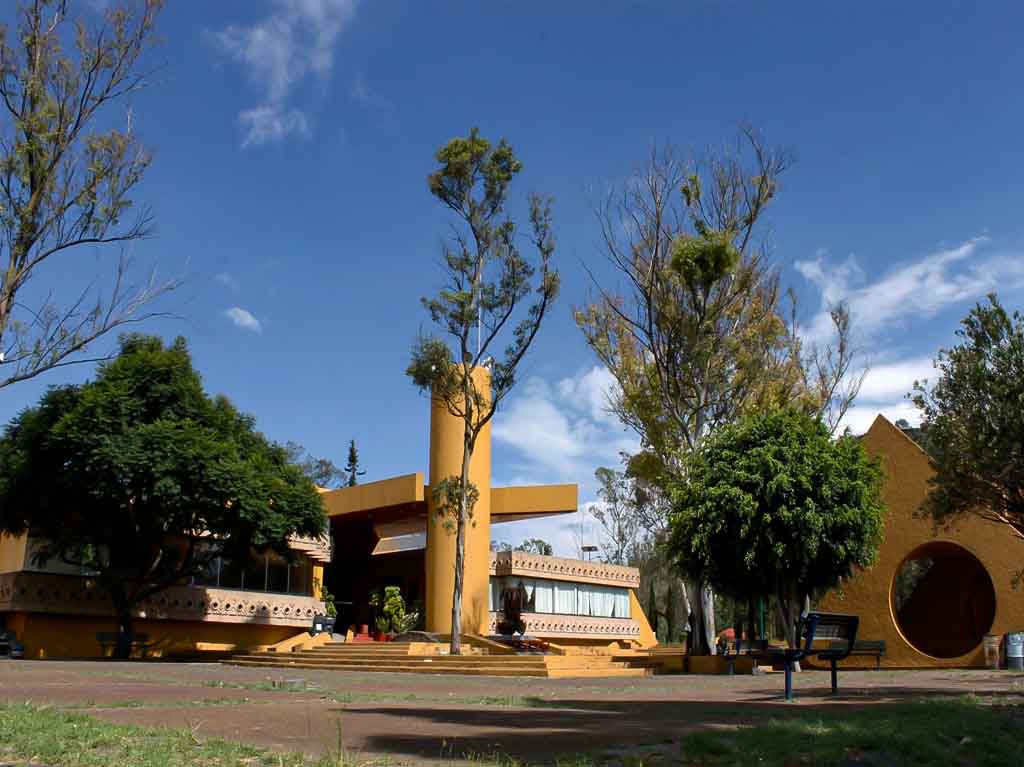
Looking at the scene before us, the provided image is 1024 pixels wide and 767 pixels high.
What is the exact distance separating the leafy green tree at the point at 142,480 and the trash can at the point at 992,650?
18518 millimetres

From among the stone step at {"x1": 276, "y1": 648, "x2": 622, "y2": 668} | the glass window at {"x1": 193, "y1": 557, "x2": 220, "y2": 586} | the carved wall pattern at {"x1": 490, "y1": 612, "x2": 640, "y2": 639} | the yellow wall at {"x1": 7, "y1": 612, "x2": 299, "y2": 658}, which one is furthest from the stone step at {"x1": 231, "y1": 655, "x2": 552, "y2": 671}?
the carved wall pattern at {"x1": 490, "y1": 612, "x2": 640, "y2": 639}

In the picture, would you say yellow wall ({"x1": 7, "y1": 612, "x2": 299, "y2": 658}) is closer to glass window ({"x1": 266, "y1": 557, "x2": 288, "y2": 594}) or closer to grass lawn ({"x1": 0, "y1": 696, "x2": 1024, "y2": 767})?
glass window ({"x1": 266, "y1": 557, "x2": 288, "y2": 594})

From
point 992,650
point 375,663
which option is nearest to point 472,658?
point 375,663

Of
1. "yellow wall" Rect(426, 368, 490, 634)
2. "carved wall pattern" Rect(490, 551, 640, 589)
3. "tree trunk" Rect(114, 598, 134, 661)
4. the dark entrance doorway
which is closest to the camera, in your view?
"tree trunk" Rect(114, 598, 134, 661)

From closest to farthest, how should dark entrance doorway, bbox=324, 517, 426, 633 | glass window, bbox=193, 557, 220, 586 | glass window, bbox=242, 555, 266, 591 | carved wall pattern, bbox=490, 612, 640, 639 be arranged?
glass window, bbox=193, 557, 220, 586, glass window, bbox=242, 555, 266, 591, carved wall pattern, bbox=490, 612, 640, 639, dark entrance doorway, bbox=324, 517, 426, 633

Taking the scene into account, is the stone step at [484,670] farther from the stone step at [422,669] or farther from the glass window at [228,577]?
the glass window at [228,577]

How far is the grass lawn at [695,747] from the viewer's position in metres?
5.26

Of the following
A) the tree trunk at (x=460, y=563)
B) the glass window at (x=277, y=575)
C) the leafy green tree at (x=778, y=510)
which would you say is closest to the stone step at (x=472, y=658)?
the tree trunk at (x=460, y=563)

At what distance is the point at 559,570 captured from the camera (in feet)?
126

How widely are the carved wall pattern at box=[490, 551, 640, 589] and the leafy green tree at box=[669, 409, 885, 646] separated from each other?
45.9 feet

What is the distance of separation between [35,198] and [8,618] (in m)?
22.2

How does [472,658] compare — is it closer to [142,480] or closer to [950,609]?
[142,480]

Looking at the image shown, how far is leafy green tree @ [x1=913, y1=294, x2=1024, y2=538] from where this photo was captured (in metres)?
15.1

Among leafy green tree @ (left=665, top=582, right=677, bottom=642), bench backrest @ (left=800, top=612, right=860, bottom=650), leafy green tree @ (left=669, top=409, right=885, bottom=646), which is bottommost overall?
leafy green tree @ (left=665, top=582, right=677, bottom=642)
